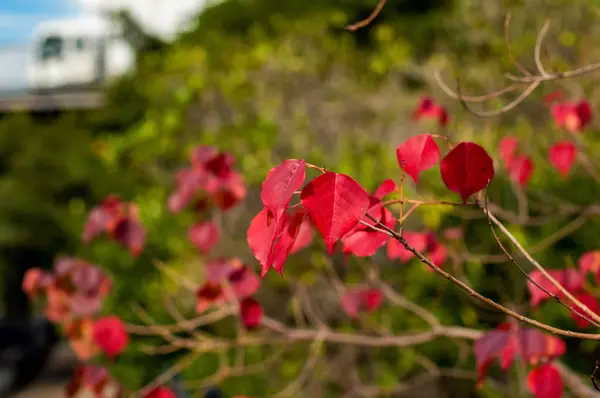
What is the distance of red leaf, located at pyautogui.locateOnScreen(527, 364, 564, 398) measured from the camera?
1439 millimetres

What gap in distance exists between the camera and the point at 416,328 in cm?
322

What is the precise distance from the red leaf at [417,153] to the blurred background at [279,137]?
2.38ft

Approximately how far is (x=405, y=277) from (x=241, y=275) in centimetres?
155

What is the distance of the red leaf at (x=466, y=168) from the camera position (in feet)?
3.61

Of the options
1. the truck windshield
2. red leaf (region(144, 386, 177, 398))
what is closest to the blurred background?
red leaf (region(144, 386, 177, 398))

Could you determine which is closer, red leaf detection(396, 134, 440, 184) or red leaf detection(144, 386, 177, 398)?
red leaf detection(396, 134, 440, 184)

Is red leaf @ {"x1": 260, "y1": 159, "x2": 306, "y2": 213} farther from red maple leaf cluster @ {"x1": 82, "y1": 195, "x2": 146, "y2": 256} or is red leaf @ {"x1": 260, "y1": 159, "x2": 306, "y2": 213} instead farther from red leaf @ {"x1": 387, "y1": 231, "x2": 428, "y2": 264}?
red maple leaf cluster @ {"x1": 82, "y1": 195, "x2": 146, "y2": 256}

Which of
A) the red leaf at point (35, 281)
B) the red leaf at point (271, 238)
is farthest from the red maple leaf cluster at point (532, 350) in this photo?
the red leaf at point (35, 281)

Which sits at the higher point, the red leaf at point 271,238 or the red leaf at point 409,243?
the red leaf at point 271,238

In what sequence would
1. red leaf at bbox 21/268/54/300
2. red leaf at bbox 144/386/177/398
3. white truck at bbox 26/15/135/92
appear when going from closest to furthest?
red leaf at bbox 144/386/177/398, red leaf at bbox 21/268/54/300, white truck at bbox 26/15/135/92

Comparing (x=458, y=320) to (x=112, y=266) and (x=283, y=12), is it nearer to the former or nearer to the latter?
(x=112, y=266)

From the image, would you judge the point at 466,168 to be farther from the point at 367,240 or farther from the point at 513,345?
the point at 513,345

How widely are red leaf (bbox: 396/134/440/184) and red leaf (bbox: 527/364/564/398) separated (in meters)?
0.73

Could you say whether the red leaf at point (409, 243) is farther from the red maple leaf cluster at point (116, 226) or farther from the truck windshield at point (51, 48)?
the truck windshield at point (51, 48)
